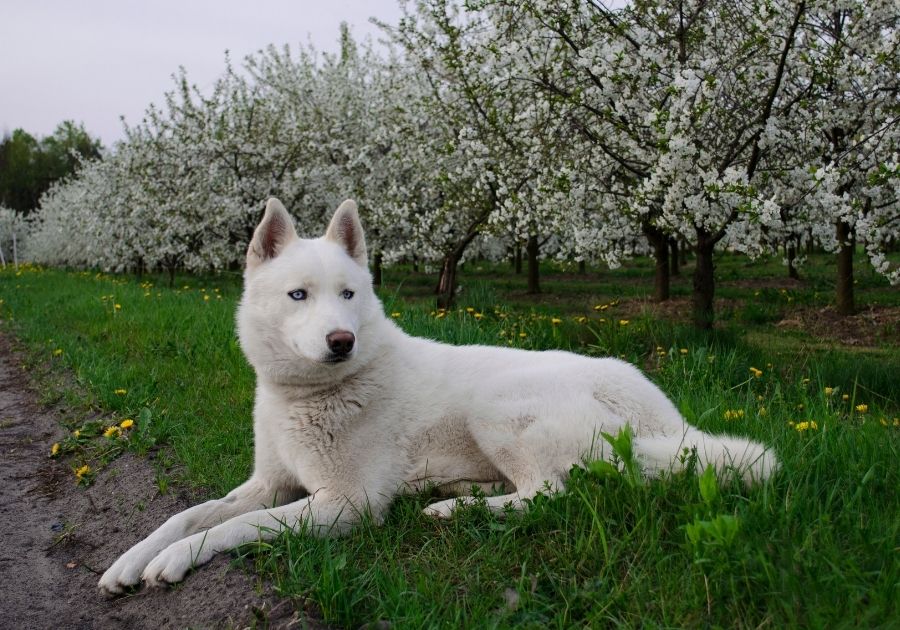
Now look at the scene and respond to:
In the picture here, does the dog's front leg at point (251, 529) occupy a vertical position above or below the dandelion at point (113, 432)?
below

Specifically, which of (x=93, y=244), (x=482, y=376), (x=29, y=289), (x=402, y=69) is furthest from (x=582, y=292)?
(x=93, y=244)

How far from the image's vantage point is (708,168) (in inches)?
305

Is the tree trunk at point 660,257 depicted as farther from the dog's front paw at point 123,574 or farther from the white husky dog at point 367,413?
the dog's front paw at point 123,574

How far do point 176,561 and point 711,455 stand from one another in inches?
85.7

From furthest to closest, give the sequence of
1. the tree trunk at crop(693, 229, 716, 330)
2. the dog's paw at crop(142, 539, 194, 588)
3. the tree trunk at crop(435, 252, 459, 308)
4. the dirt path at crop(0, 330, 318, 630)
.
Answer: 1. the tree trunk at crop(435, 252, 459, 308)
2. the tree trunk at crop(693, 229, 716, 330)
3. the dog's paw at crop(142, 539, 194, 588)
4. the dirt path at crop(0, 330, 318, 630)

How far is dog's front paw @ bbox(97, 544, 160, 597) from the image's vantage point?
9.24ft

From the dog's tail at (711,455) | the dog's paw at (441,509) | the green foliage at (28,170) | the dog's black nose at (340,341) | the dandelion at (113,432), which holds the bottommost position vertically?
the dog's paw at (441,509)

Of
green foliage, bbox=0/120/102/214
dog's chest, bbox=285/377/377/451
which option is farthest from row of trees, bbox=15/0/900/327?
green foliage, bbox=0/120/102/214

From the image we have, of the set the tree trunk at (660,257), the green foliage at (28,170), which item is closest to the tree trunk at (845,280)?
the tree trunk at (660,257)

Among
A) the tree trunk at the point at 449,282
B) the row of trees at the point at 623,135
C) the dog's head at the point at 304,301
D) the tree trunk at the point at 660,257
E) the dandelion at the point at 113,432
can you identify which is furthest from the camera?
the tree trunk at the point at 660,257

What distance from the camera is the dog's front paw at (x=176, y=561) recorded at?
274 centimetres

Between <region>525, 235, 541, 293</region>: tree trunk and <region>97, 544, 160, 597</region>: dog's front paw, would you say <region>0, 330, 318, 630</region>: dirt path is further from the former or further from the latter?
<region>525, 235, 541, 293</region>: tree trunk

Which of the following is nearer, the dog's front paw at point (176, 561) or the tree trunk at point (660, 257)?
the dog's front paw at point (176, 561)

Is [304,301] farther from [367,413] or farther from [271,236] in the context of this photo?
[367,413]
